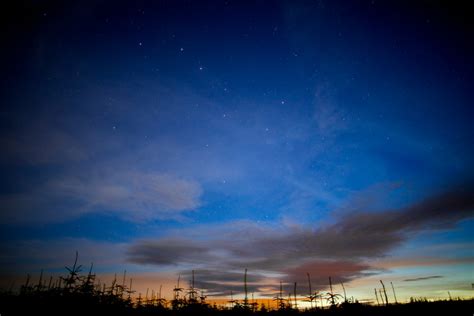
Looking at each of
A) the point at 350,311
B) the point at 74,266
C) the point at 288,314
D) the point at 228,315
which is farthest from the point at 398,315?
the point at 74,266

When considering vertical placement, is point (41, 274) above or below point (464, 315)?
above

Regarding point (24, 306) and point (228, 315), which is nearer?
point (24, 306)

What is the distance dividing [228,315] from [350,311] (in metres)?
18.7

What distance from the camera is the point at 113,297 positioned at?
32.7 meters

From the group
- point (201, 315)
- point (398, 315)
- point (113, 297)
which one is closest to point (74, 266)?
point (113, 297)

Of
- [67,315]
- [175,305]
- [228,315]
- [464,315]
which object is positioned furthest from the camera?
[175,305]

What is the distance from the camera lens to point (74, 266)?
26125 mm

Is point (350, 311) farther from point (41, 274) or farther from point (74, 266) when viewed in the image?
point (41, 274)

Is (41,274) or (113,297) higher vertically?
(41,274)

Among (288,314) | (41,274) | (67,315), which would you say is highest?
(41,274)

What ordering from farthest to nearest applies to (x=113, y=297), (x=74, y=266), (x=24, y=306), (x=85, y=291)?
(x=113, y=297)
(x=85, y=291)
(x=74, y=266)
(x=24, y=306)

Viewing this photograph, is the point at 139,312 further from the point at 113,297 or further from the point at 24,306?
the point at 24,306

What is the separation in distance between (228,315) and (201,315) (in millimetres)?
3917

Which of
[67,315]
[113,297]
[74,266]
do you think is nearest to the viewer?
[67,315]
